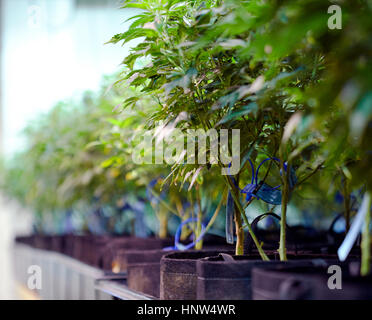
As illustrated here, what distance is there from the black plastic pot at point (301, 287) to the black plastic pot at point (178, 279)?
0.83 ft

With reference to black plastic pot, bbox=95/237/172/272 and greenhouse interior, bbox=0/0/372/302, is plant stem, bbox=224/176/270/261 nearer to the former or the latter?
greenhouse interior, bbox=0/0/372/302

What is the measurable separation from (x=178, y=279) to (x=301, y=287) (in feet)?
1.34

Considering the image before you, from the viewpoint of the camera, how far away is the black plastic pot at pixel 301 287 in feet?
2.15

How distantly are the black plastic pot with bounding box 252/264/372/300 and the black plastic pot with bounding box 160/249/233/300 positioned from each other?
0.25 meters

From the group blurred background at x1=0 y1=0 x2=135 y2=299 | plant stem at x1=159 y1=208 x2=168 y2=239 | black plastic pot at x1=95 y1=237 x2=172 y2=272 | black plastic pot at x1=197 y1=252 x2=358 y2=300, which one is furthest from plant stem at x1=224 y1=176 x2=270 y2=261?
blurred background at x1=0 y1=0 x2=135 y2=299

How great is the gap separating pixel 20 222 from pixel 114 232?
3360mm

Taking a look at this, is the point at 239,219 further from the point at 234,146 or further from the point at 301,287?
the point at 301,287

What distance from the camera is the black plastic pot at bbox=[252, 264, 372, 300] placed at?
2.15 ft

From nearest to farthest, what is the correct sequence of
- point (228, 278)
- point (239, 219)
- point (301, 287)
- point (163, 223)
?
point (301, 287)
point (228, 278)
point (239, 219)
point (163, 223)

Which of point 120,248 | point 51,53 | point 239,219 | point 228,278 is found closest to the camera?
point 228,278

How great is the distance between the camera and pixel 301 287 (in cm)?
71

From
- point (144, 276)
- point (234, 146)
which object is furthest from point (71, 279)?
point (234, 146)

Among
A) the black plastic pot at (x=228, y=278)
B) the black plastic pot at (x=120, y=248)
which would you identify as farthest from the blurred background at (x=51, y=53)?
the black plastic pot at (x=228, y=278)
